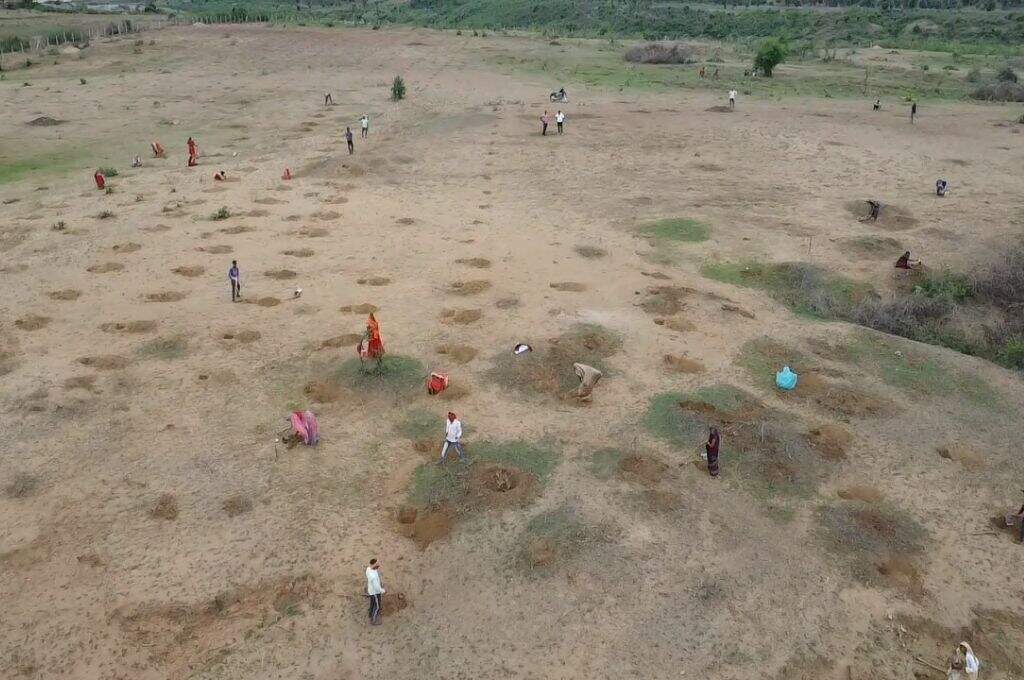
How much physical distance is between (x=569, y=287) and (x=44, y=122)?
30.8 metres

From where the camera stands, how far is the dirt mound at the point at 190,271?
19.7 meters

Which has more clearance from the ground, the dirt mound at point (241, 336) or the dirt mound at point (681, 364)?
the dirt mound at point (241, 336)

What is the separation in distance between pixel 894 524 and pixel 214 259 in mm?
18040

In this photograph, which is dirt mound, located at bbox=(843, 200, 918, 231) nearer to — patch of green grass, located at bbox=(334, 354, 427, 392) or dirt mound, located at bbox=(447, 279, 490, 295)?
dirt mound, located at bbox=(447, 279, 490, 295)

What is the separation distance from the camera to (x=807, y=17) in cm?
7575

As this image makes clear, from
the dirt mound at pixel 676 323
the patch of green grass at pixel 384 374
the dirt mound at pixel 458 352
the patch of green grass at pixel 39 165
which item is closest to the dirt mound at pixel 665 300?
the dirt mound at pixel 676 323

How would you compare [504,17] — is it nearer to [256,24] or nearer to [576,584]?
[256,24]

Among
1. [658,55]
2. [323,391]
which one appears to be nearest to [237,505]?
[323,391]

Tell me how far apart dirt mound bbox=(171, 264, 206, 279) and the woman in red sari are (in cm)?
1449

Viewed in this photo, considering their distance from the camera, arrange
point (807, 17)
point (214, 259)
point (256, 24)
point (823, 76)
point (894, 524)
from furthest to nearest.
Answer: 1. point (807, 17)
2. point (256, 24)
3. point (823, 76)
4. point (214, 259)
5. point (894, 524)

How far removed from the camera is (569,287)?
1922 cm

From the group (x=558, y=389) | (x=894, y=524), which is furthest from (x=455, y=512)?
(x=894, y=524)

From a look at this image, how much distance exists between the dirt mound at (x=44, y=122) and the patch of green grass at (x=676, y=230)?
3019 centimetres

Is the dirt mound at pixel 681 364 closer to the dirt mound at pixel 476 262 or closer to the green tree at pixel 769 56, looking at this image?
the dirt mound at pixel 476 262
